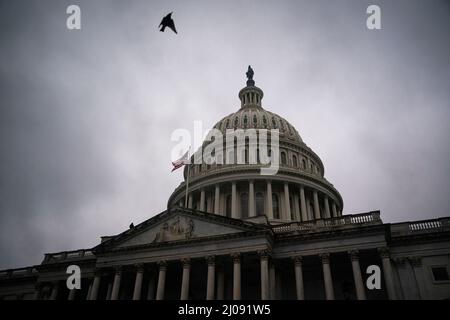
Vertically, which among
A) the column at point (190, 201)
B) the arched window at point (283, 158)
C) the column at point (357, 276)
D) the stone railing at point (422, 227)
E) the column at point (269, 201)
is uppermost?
the arched window at point (283, 158)

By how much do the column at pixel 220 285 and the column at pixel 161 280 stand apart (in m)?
5.21

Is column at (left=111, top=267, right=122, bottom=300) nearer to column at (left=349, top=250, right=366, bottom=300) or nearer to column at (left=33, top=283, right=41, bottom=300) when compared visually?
column at (left=33, top=283, right=41, bottom=300)

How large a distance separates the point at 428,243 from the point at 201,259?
2110cm

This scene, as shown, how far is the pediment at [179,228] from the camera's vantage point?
3569 centimetres

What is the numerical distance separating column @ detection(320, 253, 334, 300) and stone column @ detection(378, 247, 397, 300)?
14.5 ft

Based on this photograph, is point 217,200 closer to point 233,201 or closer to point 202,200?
point 233,201

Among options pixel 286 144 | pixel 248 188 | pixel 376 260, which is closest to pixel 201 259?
pixel 376 260

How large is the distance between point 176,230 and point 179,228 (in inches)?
14.3

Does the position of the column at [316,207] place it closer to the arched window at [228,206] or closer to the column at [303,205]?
the column at [303,205]

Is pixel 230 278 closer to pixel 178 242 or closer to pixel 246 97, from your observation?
pixel 178 242

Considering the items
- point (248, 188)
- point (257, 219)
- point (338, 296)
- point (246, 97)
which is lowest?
point (338, 296)

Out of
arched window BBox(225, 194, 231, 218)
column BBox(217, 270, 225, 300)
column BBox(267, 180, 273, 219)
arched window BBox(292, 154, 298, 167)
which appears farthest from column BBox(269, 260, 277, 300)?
arched window BBox(292, 154, 298, 167)

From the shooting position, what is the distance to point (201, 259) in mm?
35688

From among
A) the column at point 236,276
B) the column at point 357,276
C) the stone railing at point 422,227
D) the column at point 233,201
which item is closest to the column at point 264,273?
the column at point 236,276
